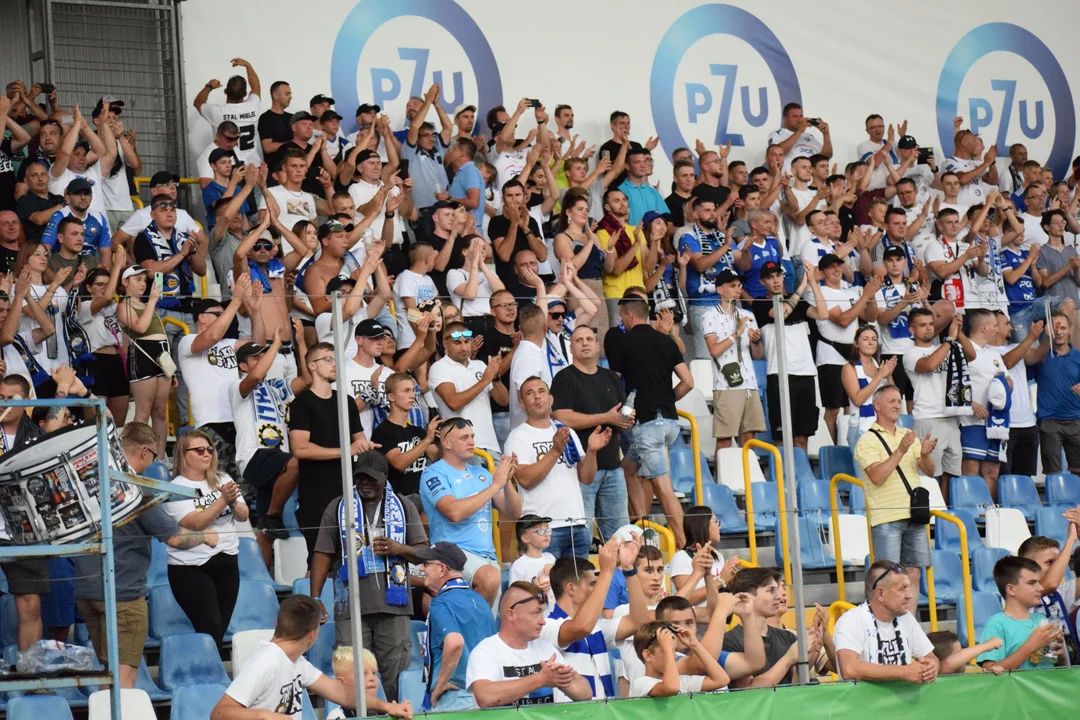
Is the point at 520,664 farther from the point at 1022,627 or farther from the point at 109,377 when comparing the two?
the point at 1022,627

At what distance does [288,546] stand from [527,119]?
322 inches

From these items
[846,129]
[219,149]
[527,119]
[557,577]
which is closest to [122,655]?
[557,577]

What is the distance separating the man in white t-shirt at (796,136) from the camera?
15477mm

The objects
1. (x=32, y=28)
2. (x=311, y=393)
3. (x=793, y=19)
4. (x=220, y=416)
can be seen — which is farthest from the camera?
(x=793, y=19)

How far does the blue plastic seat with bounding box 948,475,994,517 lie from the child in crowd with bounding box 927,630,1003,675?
48.3 inches

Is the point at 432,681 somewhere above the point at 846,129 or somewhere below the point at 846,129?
below

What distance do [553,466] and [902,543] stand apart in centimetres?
225

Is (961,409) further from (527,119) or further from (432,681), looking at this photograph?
(527,119)

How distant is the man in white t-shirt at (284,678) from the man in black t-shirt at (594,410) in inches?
63.8

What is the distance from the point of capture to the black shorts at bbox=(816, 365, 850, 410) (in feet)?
28.2

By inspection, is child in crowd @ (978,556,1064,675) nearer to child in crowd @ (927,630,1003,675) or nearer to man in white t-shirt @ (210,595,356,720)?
child in crowd @ (927,630,1003,675)

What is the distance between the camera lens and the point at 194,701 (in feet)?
21.9

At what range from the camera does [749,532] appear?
26.2ft

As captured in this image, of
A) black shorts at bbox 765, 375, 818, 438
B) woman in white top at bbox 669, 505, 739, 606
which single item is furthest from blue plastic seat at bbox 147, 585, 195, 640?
black shorts at bbox 765, 375, 818, 438
